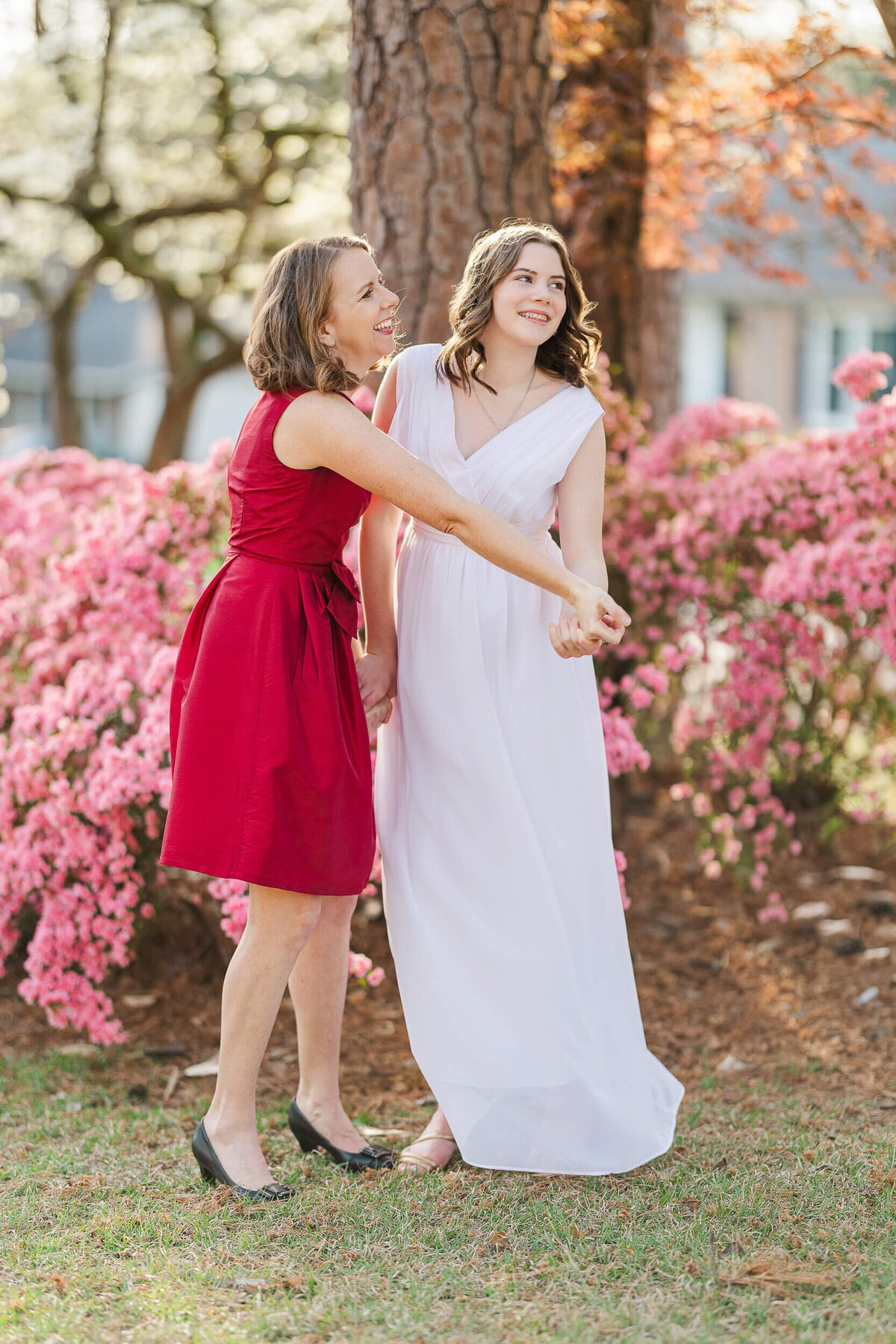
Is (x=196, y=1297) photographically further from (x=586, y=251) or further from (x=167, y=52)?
(x=167, y=52)

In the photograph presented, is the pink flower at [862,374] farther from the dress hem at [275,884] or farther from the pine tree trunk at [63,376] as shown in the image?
the pine tree trunk at [63,376]

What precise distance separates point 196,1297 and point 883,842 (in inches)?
160

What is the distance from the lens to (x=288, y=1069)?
3.76 metres

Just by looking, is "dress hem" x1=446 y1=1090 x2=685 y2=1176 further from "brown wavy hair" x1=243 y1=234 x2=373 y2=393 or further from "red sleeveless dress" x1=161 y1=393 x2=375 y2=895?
"brown wavy hair" x1=243 y1=234 x2=373 y2=393

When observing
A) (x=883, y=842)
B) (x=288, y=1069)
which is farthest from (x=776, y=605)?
(x=288, y=1069)

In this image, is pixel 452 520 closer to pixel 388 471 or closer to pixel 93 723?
pixel 388 471

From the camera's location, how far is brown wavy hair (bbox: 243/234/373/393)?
109 inches

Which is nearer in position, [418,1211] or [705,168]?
[418,1211]

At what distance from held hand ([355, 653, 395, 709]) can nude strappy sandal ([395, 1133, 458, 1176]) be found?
1001 millimetres

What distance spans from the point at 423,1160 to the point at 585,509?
1.50 m

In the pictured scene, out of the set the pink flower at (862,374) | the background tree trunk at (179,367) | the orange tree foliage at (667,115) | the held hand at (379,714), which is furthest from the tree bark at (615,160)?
the background tree trunk at (179,367)

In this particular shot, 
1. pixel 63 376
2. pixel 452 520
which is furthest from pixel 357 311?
pixel 63 376

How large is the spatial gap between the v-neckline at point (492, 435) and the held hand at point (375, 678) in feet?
1.65

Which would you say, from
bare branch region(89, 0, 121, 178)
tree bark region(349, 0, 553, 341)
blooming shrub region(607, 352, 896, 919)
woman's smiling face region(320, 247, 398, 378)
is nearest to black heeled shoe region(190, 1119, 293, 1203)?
woman's smiling face region(320, 247, 398, 378)
